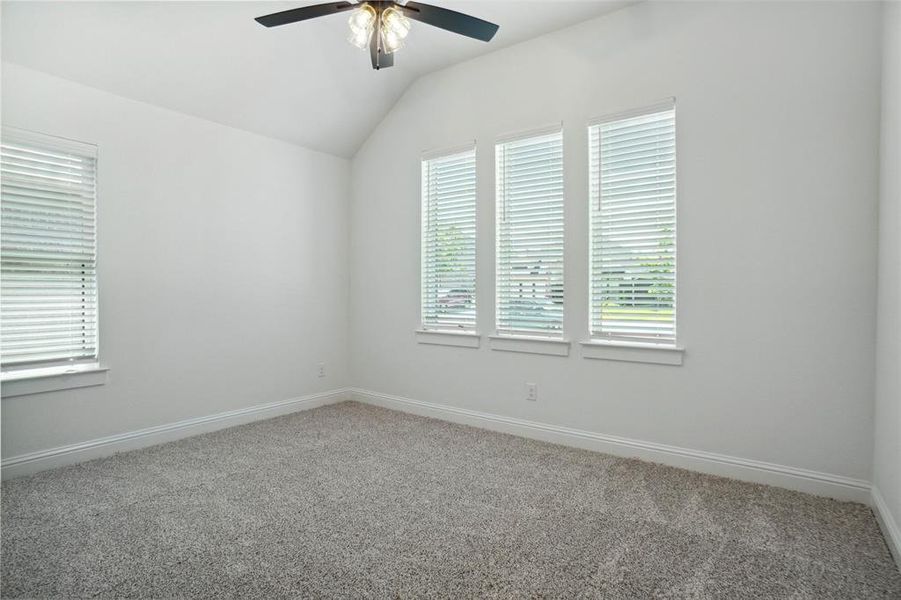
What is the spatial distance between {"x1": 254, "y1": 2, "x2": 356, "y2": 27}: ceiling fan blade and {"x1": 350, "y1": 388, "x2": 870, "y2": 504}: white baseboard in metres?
3.01

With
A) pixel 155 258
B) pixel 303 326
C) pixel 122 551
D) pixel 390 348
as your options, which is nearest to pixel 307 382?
pixel 303 326

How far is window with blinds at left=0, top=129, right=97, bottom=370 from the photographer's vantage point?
300 cm

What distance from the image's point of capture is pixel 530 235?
3.81 metres

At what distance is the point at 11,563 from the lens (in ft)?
6.58

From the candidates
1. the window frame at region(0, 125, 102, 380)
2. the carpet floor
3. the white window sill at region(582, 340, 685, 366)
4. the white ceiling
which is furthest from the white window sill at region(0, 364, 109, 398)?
the white window sill at region(582, 340, 685, 366)

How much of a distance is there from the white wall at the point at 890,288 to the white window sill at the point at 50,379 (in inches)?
179

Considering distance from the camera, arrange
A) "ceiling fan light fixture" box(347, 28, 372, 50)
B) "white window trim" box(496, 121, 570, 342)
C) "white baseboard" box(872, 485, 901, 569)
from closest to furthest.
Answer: "white baseboard" box(872, 485, 901, 569) < "ceiling fan light fixture" box(347, 28, 372, 50) < "white window trim" box(496, 121, 570, 342)

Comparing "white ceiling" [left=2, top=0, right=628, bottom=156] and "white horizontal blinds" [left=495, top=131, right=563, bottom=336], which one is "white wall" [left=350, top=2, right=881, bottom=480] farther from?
"white ceiling" [left=2, top=0, right=628, bottom=156]

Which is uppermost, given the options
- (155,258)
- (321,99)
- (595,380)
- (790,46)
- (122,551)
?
(321,99)

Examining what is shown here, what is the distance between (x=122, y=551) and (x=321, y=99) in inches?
140

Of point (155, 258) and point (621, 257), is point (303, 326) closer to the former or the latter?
point (155, 258)

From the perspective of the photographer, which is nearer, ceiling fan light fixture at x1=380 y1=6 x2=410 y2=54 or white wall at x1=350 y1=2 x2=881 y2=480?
ceiling fan light fixture at x1=380 y1=6 x2=410 y2=54

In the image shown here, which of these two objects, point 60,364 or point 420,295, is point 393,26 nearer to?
point 420,295

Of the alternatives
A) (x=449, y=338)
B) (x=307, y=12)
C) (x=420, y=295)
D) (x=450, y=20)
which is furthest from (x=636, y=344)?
(x=307, y=12)
